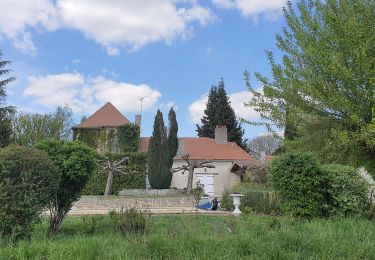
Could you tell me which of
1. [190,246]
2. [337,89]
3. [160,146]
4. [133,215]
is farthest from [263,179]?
[190,246]

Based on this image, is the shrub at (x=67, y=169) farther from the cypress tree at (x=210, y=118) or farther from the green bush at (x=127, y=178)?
the cypress tree at (x=210, y=118)

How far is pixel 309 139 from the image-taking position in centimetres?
1250

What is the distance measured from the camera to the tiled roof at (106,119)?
39.6 metres

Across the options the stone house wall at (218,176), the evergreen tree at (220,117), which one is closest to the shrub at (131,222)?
the stone house wall at (218,176)

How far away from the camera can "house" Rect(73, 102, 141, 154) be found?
127 feet

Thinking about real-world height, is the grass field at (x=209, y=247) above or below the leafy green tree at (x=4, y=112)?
below

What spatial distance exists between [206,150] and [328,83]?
2896 cm

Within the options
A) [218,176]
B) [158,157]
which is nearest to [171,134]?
[158,157]

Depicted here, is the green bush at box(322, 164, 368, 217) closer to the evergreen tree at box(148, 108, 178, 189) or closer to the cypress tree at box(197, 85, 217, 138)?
the evergreen tree at box(148, 108, 178, 189)

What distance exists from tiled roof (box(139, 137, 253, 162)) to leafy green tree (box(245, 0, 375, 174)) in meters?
25.4

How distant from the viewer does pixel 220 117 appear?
5209 centimetres

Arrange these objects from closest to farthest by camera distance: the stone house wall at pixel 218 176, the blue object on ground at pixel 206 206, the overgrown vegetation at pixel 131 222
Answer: the overgrown vegetation at pixel 131 222
the blue object on ground at pixel 206 206
the stone house wall at pixel 218 176

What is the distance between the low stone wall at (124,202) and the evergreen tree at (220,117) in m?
28.1

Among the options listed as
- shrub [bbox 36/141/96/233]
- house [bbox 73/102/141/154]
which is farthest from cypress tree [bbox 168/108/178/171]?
shrub [bbox 36/141/96/233]
